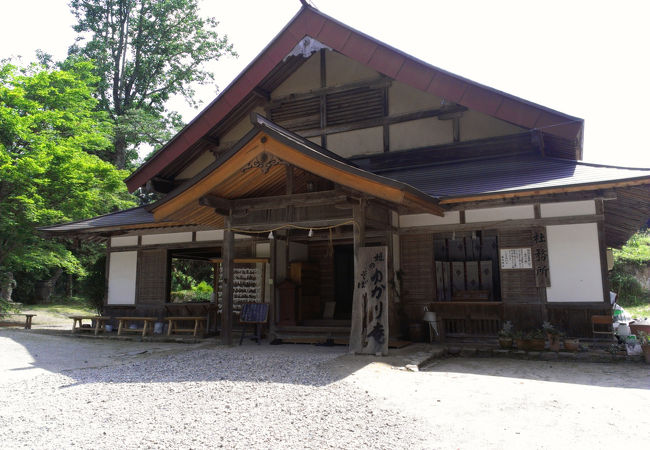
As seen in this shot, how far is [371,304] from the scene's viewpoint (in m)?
6.91

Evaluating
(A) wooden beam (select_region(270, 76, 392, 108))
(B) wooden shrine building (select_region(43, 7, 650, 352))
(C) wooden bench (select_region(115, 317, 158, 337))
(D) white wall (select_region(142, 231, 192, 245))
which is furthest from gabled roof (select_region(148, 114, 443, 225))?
(C) wooden bench (select_region(115, 317, 158, 337))

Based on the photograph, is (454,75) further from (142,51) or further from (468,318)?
(142,51)

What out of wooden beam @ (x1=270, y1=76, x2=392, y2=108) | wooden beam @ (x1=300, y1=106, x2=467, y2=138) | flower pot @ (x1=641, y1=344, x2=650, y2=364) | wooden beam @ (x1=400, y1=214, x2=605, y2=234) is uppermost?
wooden beam @ (x1=270, y1=76, x2=392, y2=108)

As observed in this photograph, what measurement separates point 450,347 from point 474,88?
470 centimetres

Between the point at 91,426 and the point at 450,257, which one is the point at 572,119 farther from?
the point at 91,426

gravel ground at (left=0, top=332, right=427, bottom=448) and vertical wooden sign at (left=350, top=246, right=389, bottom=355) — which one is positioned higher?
vertical wooden sign at (left=350, top=246, right=389, bottom=355)

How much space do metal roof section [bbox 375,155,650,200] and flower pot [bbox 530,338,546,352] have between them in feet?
8.00

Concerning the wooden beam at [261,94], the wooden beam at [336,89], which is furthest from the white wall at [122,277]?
the wooden beam at [336,89]

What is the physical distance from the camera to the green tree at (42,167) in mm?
14094

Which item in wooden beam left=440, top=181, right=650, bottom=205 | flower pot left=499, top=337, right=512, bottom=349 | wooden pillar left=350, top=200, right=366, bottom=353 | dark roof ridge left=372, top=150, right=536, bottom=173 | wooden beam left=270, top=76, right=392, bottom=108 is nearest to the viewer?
wooden beam left=440, top=181, right=650, bottom=205

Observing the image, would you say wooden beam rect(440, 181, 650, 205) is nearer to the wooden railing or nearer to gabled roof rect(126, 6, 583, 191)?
gabled roof rect(126, 6, 583, 191)

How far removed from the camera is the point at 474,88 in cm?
852

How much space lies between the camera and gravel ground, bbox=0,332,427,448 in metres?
3.61

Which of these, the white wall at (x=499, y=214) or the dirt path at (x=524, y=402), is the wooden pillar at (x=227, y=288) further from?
the white wall at (x=499, y=214)
